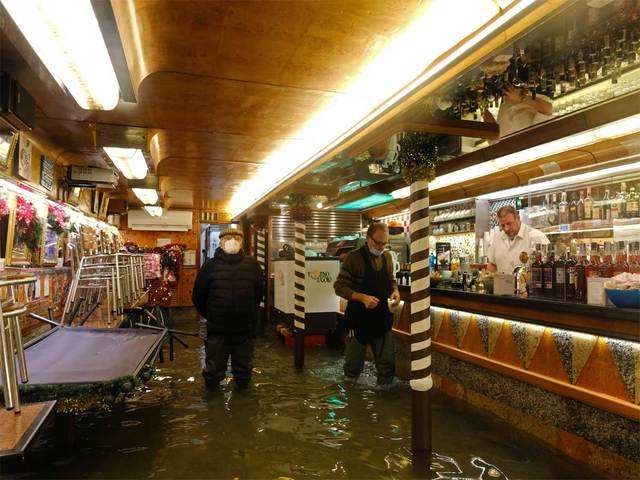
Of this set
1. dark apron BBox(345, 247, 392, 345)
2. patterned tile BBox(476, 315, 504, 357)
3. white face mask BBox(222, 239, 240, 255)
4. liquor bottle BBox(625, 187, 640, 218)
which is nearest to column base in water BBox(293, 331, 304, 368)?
dark apron BBox(345, 247, 392, 345)

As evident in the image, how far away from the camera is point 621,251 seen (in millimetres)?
4078

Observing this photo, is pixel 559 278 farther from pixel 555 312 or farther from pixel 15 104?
pixel 15 104

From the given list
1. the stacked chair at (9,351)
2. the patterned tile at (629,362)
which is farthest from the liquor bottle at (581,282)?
the stacked chair at (9,351)

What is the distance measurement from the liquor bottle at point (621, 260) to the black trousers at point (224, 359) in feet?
12.7

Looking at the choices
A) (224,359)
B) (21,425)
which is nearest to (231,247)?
(224,359)

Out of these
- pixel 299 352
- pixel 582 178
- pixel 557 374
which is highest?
pixel 582 178

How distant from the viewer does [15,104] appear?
403 cm

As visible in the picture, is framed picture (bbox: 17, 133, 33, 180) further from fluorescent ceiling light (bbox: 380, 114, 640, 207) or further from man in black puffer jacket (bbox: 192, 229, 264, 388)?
fluorescent ceiling light (bbox: 380, 114, 640, 207)

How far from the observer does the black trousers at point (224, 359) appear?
5266 millimetres

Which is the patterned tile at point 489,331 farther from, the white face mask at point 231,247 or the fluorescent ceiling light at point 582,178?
the white face mask at point 231,247

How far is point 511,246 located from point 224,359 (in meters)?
3.93

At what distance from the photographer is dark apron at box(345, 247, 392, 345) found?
17.8 feet

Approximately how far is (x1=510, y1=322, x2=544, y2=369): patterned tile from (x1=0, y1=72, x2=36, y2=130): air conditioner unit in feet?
16.8

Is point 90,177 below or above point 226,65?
below
